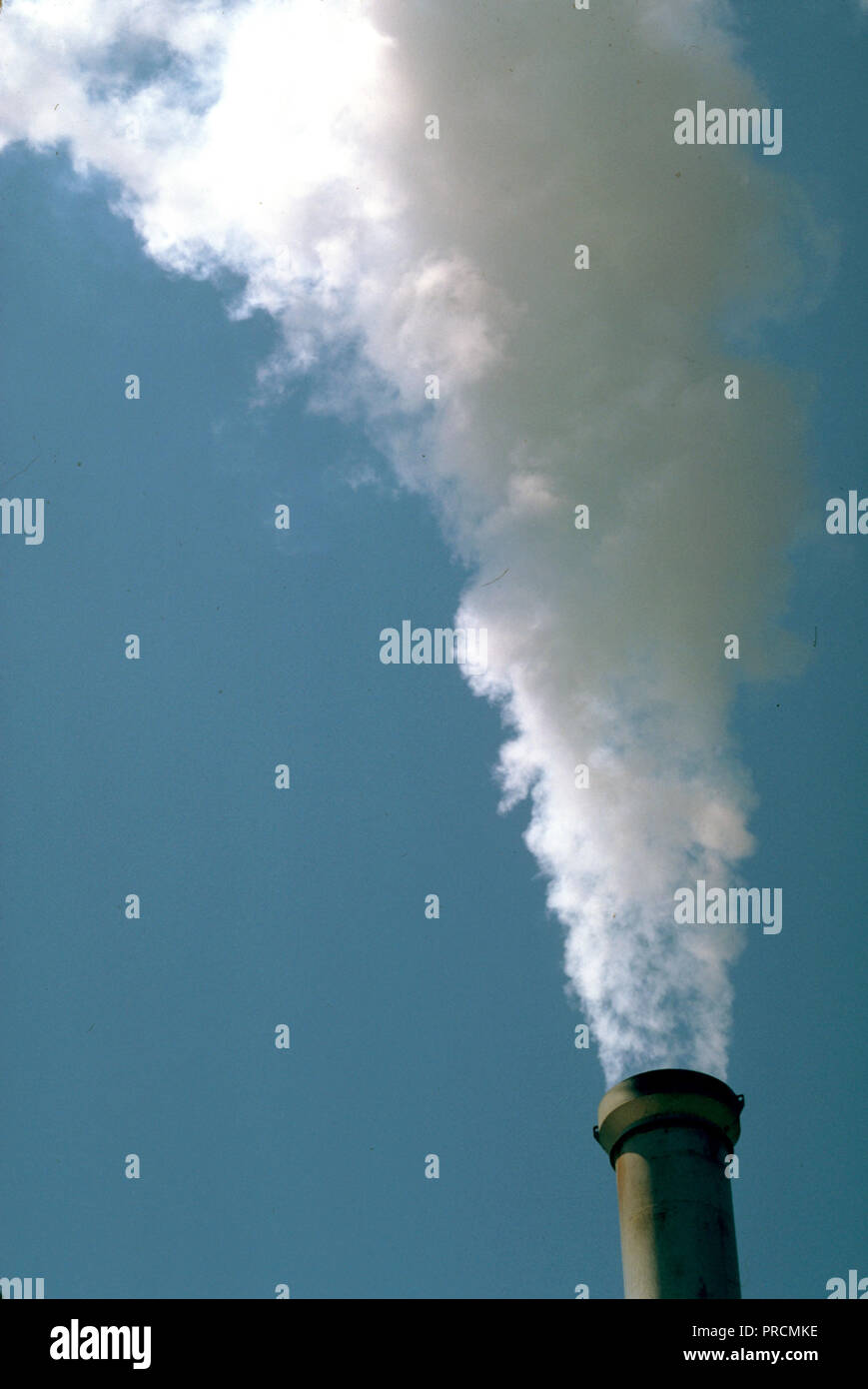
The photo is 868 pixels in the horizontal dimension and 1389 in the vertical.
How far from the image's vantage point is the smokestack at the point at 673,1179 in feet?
43.8

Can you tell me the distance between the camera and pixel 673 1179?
45.7 feet

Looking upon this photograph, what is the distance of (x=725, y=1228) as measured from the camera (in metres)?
13.7

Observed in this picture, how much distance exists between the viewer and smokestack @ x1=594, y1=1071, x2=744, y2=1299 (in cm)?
1336
